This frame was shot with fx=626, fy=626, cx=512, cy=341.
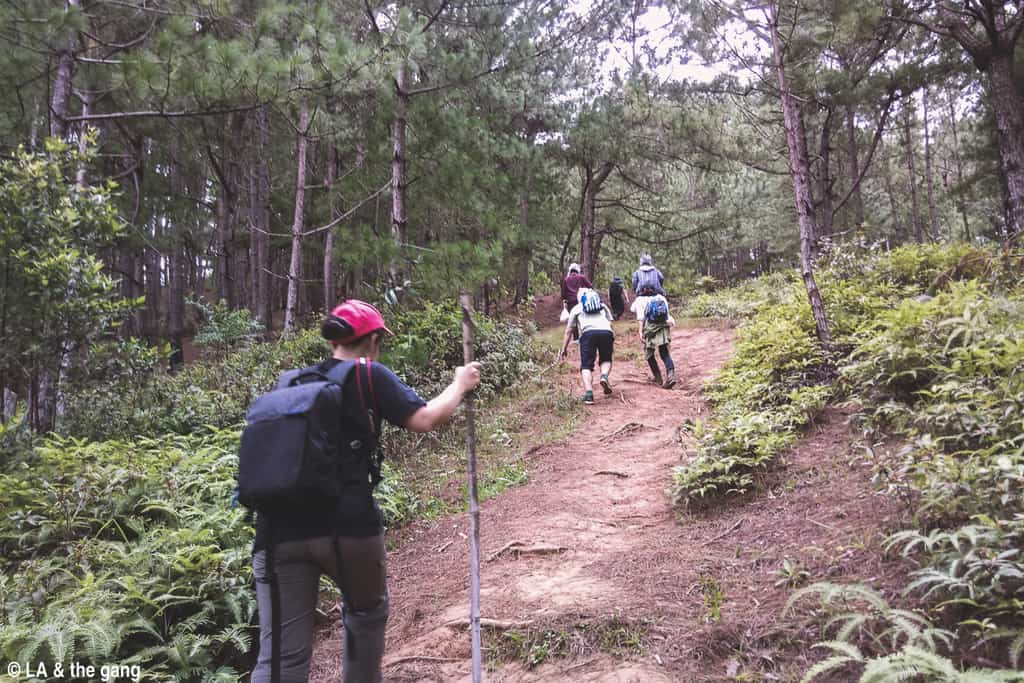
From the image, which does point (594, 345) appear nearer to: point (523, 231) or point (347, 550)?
point (523, 231)

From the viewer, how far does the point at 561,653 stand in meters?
3.70

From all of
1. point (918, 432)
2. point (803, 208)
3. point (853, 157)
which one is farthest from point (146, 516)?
point (853, 157)

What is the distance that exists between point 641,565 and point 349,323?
2927 mm

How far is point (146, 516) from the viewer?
5570 mm

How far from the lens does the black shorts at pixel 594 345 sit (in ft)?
32.2

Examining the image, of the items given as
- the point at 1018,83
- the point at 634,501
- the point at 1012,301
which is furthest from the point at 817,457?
the point at 1018,83

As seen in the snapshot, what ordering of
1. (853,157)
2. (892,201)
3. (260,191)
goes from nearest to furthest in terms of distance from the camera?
(260,191)
(853,157)
(892,201)

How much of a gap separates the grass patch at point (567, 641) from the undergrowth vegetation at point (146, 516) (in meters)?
1.69

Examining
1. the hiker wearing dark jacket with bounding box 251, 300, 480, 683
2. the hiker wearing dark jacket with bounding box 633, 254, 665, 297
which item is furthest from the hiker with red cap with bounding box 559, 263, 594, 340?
the hiker wearing dark jacket with bounding box 251, 300, 480, 683

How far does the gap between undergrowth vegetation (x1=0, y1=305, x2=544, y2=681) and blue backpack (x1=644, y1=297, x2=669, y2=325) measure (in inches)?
82.5

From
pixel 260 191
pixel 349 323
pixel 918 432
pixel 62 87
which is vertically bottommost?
pixel 918 432

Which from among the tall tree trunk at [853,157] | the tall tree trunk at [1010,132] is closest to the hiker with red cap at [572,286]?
the tall tree trunk at [853,157]

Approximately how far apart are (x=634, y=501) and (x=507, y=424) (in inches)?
134

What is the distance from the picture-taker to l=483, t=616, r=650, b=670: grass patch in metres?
3.64
